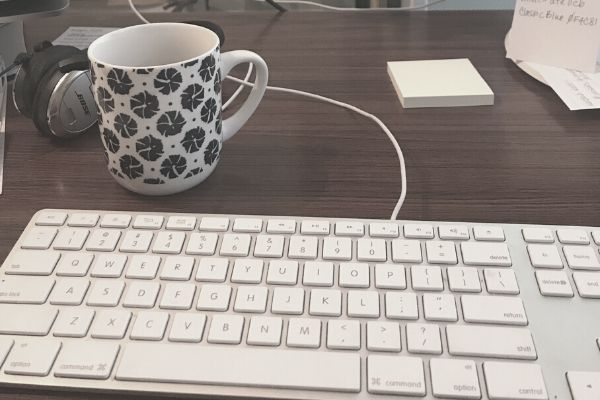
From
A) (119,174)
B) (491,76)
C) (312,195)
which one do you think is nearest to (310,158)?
(312,195)

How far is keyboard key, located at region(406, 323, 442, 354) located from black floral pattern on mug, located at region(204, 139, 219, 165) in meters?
0.22

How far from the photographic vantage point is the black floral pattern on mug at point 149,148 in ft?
1.46

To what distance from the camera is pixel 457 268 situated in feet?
1.22

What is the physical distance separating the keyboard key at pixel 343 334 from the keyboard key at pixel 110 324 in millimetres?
117

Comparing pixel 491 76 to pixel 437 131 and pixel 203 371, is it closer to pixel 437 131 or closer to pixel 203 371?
pixel 437 131

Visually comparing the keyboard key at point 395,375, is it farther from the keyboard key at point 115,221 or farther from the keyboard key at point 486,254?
the keyboard key at point 115,221

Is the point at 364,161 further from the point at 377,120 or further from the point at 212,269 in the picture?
the point at 212,269

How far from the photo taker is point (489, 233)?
0.40 metres

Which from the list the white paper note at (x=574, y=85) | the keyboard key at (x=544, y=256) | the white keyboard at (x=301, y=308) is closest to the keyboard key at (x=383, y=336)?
the white keyboard at (x=301, y=308)

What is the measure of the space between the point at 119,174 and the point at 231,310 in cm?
18

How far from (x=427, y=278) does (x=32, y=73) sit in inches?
16.1

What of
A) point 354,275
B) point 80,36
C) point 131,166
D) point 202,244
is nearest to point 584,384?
point 354,275

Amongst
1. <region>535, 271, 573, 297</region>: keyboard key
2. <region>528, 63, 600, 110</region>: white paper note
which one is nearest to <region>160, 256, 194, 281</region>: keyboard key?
<region>535, 271, 573, 297</region>: keyboard key

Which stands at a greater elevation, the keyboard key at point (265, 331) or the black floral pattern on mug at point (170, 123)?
the black floral pattern on mug at point (170, 123)
